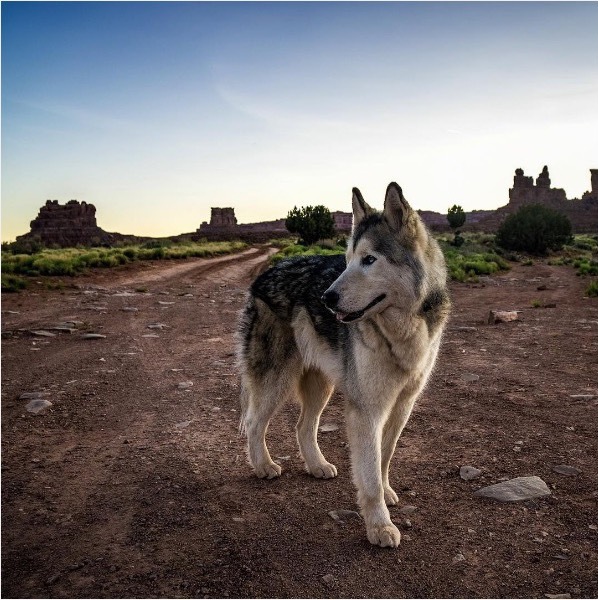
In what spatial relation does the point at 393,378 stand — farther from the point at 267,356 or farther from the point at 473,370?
the point at 473,370

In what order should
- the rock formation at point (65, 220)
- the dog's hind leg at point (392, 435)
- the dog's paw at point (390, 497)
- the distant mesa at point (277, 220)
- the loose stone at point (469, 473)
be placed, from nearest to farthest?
the dog's hind leg at point (392, 435)
the dog's paw at point (390, 497)
the loose stone at point (469, 473)
the distant mesa at point (277, 220)
the rock formation at point (65, 220)

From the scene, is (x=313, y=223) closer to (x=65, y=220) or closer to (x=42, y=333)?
(x=42, y=333)

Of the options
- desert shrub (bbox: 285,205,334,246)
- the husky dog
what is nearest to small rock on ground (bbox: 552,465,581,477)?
the husky dog

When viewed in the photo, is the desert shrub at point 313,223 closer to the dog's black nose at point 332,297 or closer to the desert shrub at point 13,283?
the desert shrub at point 13,283

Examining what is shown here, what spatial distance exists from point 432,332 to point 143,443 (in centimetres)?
362

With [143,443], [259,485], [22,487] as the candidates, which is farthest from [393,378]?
[22,487]

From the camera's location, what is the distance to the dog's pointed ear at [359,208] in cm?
445

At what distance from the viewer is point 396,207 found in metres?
4.12

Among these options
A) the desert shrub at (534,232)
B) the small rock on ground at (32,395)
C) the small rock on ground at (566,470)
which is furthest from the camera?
the desert shrub at (534,232)

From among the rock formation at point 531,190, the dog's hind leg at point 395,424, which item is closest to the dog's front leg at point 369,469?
the dog's hind leg at point 395,424

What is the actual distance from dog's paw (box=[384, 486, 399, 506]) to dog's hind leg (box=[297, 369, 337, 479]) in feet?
2.46

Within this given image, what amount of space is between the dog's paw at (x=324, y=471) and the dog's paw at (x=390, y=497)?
0.70m

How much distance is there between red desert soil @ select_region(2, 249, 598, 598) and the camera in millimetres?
3756

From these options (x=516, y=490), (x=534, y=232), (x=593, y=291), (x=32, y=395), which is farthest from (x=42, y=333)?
(x=534, y=232)
